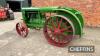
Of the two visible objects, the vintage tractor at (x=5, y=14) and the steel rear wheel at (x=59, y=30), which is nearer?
the steel rear wheel at (x=59, y=30)

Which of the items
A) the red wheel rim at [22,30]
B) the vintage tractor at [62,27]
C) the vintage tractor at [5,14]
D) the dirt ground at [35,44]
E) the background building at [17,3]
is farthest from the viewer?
the background building at [17,3]

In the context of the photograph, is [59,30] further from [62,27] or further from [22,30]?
[22,30]

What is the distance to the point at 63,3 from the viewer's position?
10055 mm

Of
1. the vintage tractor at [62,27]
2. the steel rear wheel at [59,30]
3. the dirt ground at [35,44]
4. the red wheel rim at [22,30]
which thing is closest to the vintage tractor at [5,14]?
the dirt ground at [35,44]

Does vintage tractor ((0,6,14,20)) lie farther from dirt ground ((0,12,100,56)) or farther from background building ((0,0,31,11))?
background building ((0,0,31,11))

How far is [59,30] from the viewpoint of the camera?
6.88 metres

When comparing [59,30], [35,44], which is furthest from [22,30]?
[59,30]

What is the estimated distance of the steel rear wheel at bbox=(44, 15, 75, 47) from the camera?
6.78 metres

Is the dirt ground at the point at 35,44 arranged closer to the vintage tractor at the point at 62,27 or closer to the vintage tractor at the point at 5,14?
the vintage tractor at the point at 62,27

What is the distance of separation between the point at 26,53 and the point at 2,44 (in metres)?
1.41

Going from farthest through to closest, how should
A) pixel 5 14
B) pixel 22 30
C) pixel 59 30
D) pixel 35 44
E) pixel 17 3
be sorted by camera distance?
1. pixel 17 3
2. pixel 5 14
3. pixel 22 30
4. pixel 35 44
5. pixel 59 30

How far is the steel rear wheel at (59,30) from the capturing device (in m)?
6.78

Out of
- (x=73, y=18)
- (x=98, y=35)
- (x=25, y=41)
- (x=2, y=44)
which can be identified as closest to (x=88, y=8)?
(x=98, y=35)

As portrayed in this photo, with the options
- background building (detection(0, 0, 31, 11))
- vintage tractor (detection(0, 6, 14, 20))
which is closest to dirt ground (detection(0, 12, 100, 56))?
vintage tractor (detection(0, 6, 14, 20))
